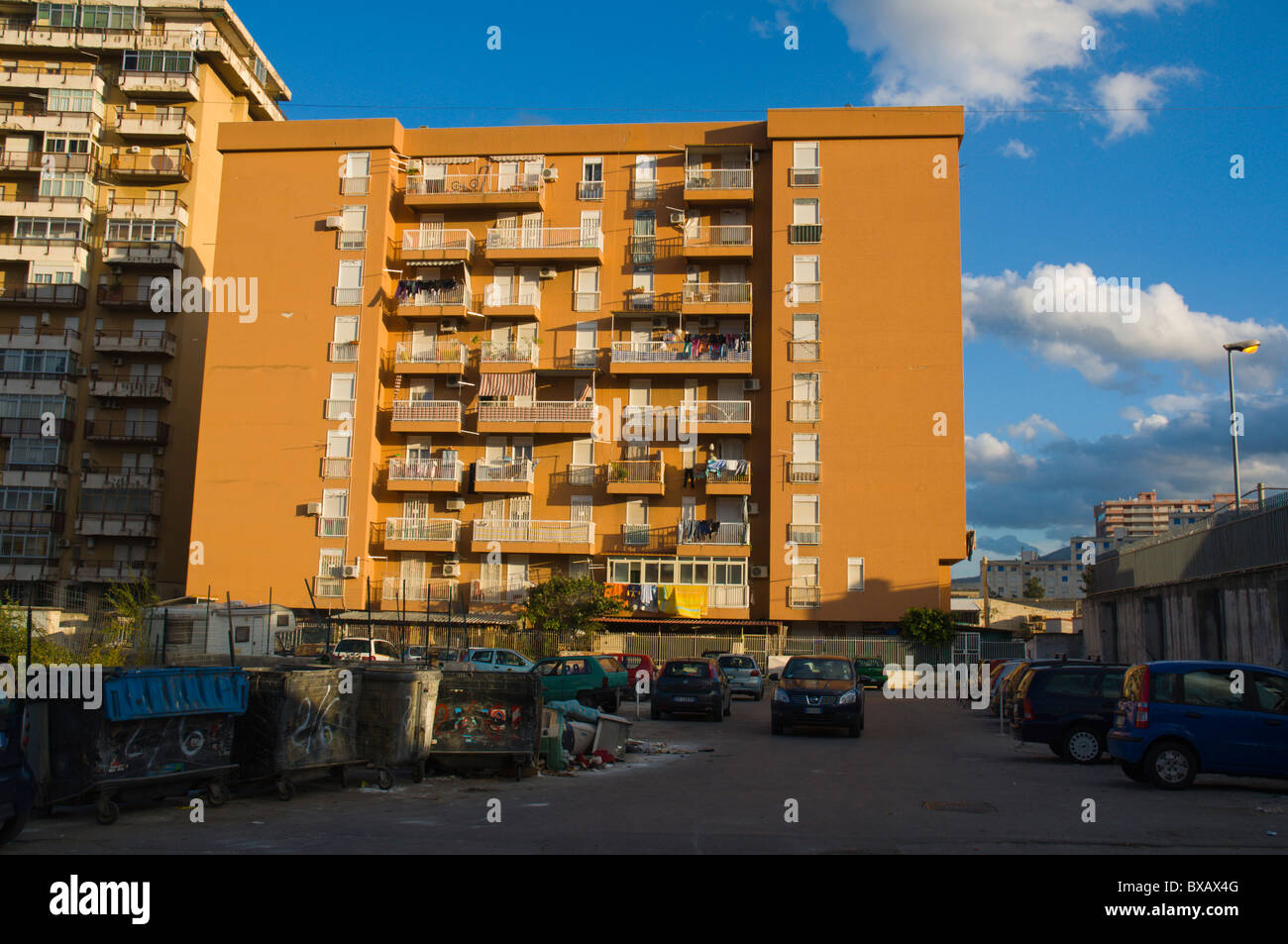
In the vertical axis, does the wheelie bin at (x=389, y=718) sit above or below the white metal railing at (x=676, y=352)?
below

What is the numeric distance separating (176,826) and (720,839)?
519 cm

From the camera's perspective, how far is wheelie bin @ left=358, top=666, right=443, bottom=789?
12945 mm

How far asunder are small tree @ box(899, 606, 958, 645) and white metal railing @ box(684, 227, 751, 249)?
54.4 ft

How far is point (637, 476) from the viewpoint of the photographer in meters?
42.9

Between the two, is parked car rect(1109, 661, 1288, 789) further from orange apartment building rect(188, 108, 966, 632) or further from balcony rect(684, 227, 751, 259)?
balcony rect(684, 227, 751, 259)

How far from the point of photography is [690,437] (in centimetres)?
4322

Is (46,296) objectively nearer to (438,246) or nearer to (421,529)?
(438,246)

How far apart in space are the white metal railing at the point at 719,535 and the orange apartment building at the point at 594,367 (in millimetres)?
121

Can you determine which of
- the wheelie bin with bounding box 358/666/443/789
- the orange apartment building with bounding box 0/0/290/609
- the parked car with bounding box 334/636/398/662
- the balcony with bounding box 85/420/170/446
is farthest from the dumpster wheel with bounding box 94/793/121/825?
the balcony with bounding box 85/420/170/446

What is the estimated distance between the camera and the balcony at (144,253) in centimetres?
4872

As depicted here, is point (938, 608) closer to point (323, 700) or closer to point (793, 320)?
point (793, 320)

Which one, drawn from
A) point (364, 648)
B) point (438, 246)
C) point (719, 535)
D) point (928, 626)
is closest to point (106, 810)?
point (364, 648)

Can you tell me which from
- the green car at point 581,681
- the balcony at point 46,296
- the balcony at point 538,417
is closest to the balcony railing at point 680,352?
the balcony at point 538,417

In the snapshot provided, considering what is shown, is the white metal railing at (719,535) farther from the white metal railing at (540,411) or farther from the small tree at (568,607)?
the white metal railing at (540,411)
